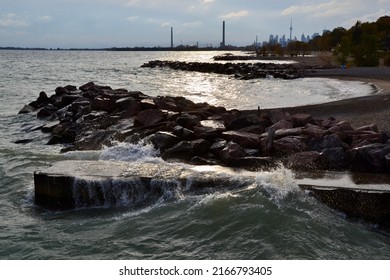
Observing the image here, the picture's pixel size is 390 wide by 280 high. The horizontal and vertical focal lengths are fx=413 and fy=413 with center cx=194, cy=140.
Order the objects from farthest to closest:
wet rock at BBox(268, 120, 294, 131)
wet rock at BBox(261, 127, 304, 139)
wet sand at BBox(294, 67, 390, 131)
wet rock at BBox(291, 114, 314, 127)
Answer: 1. wet sand at BBox(294, 67, 390, 131)
2. wet rock at BBox(291, 114, 314, 127)
3. wet rock at BBox(268, 120, 294, 131)
4. wet rock at BBox(261, 127, 304, 139)

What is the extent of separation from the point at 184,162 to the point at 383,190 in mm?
3729

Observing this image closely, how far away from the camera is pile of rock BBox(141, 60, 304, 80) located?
36.5 metres

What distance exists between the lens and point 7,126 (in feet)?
47.5

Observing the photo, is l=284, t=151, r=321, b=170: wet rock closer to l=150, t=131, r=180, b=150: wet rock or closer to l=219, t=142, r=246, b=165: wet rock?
l=219, t=142, r=246, b=165: wet rock

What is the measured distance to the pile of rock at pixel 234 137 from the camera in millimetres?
7559

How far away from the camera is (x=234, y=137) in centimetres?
898

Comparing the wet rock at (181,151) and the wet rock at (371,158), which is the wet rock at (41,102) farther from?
the wet rock at (371,158)

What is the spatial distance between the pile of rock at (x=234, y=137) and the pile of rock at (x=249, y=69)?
24.4 metres

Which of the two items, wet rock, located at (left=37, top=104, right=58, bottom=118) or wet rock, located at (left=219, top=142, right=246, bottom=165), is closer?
wet rock, located at (left=219, top=142, right=246, bottom=165)

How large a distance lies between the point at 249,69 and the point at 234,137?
A: 35.8m

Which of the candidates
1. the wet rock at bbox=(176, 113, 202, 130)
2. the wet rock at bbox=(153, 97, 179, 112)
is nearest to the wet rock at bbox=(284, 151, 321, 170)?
the wet rock at bbox=(176, 113, 202, 130)

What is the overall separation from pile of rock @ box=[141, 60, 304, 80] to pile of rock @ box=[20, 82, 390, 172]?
24.4m

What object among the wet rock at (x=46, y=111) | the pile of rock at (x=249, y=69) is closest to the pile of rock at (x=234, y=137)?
the wet rock at (x=46, y=111)

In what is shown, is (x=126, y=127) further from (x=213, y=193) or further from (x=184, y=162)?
(x=213, y=193)
